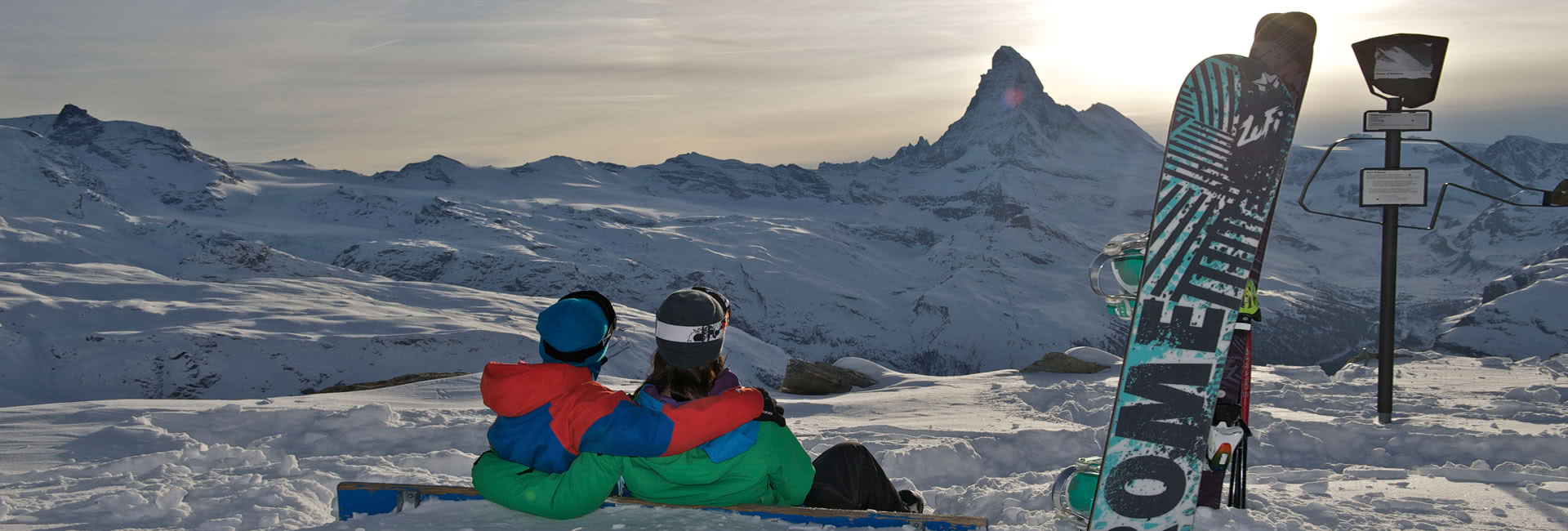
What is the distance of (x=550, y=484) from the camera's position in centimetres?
382

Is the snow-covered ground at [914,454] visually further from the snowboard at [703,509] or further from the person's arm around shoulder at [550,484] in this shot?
the person's arm around shoulder at [550,484]

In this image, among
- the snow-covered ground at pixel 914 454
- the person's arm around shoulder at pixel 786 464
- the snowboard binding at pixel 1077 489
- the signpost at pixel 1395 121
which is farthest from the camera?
the signpost at pixel 1395 121

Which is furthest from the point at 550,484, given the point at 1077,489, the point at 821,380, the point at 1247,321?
the point at 821,380

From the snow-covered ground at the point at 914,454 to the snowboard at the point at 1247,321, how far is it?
20 cm

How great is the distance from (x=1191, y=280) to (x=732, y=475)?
211 centimetres

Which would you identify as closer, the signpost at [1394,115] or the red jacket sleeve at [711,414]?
the red jacket sleeve at [711,414]

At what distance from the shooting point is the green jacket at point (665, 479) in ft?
12.2

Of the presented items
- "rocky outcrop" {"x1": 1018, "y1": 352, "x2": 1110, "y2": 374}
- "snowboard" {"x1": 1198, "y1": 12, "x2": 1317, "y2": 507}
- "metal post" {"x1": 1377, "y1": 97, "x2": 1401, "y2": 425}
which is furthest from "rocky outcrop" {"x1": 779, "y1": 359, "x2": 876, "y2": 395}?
"snowboard" {"x1": 1198, "y1": 12, "x2": 1317, "y2": 507}

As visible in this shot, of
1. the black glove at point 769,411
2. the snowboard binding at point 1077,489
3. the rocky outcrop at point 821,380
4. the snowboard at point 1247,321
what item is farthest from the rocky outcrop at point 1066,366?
the black glove at point 769,411

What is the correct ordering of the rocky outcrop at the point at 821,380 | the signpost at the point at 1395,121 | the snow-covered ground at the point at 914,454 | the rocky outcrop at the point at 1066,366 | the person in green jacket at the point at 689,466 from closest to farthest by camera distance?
the person in green jacket at the point at 689,466, the snow-covered ground at the point at 914,454, the signpost at the point at 1395,121, the rocky outcrop at the point at 821,380, the rocky outcrop at the point at 1066,366

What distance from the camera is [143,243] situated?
152250 mm

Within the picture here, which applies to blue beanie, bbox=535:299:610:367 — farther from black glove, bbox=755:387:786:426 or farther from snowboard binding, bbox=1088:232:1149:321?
snowboard binding, bbox=1088:232:1149:321

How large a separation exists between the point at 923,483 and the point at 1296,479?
8.31 feet

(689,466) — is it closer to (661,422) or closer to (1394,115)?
(661,422)
